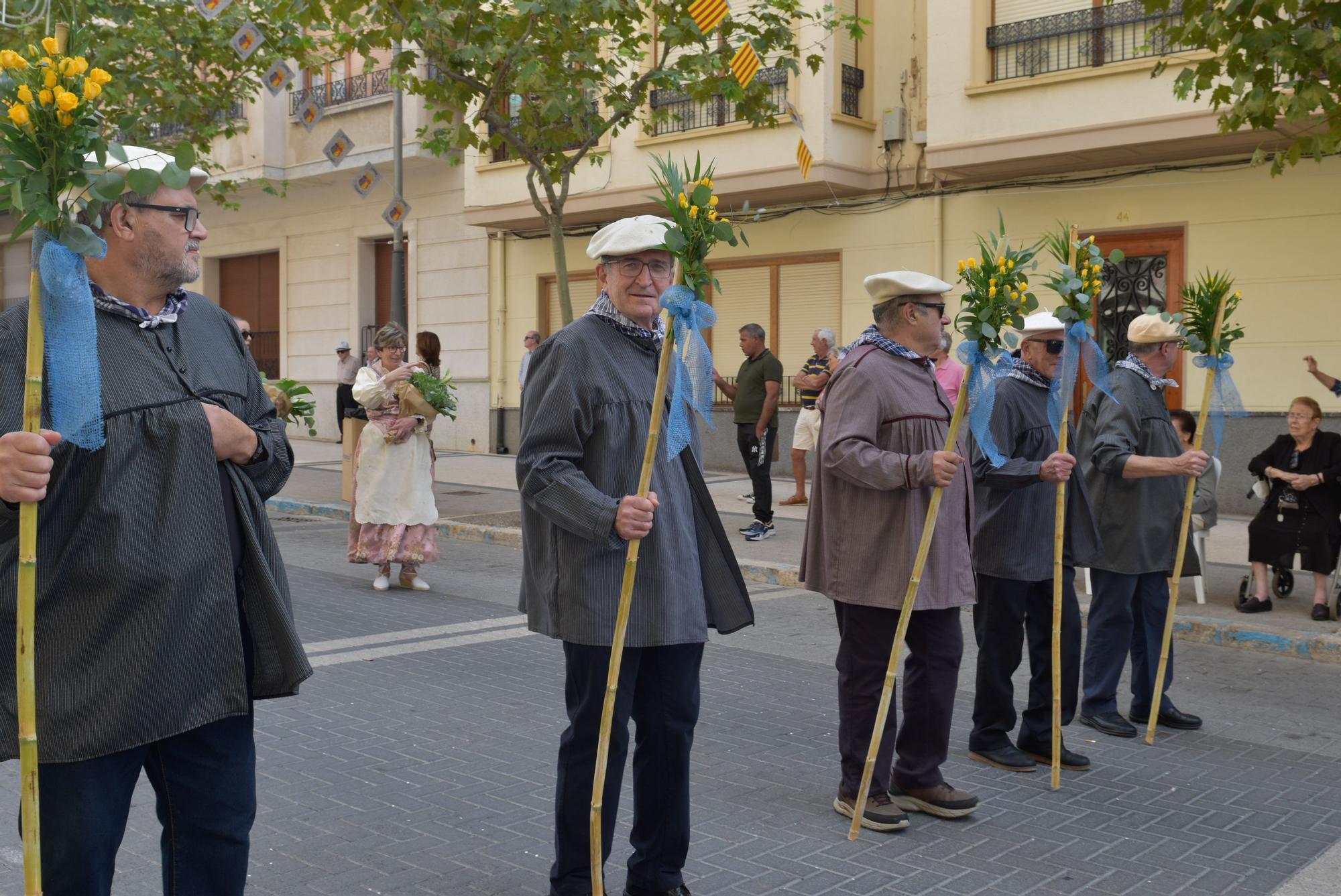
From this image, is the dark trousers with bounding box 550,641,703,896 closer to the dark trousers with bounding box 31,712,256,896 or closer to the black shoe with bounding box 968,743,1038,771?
the dark trousers with bounding box 31,712,256,896

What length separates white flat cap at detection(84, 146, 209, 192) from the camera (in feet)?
9.53

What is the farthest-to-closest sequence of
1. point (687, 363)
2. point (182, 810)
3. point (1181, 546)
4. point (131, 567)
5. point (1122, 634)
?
1. point (1122, 634)
2. point (1181, 546)
3. point (687, 363)
4. point (182, 810)
5. point (131, 567)

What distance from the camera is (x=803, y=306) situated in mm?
19594

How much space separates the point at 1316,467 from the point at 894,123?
31.6 ft

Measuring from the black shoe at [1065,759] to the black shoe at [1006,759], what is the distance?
0.06 metres

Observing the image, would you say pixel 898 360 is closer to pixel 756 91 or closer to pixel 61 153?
pixel 61 153

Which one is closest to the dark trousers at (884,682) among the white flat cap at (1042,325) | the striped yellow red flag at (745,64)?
the white flat cap at (1042,325)

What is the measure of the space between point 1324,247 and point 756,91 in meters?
6.25

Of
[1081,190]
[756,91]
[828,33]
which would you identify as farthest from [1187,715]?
[828,33]

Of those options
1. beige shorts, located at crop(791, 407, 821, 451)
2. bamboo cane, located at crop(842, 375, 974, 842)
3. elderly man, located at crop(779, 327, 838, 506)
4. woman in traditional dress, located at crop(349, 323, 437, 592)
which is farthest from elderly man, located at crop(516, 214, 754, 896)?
beige shorts, located at crop(791, 407, 821, 451)

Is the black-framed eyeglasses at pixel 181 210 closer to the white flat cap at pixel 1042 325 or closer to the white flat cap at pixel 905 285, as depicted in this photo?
the white flat cap at pixel 905 285

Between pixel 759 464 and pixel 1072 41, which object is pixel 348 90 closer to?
pixel 1072 41

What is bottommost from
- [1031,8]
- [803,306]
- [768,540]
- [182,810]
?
[768,540]

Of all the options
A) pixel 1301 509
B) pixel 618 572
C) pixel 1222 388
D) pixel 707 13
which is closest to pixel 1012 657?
pixel 1222 388
